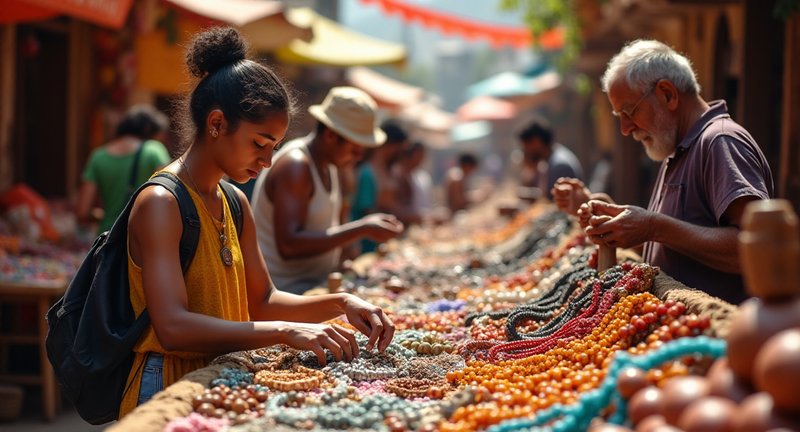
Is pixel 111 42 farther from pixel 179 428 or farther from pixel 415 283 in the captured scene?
pixel 179 428

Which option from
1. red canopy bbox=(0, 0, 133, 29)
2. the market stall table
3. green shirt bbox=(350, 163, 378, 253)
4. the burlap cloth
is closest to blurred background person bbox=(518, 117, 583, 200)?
green shirt bbox=(350, 163, 378, 253)

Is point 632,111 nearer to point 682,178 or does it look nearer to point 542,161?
point 682,178

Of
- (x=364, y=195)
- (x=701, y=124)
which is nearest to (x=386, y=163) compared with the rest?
(x=364, y=195)

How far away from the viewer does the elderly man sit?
3.48m

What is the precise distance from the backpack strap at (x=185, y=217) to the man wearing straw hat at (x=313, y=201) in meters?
2.03

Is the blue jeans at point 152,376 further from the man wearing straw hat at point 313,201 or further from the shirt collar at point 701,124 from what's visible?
the shirt collar at point 701,124

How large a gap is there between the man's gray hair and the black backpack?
1926 millimetres

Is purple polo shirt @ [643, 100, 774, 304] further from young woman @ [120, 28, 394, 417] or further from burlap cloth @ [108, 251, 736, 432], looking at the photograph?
young woman @ [120, 28, 394, 417]

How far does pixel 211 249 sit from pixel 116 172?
13.5 feet

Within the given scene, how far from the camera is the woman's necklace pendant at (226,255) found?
313 centimetres

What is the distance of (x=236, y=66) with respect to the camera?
3.17 metres

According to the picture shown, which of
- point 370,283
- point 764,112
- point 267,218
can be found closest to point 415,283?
point 370,283

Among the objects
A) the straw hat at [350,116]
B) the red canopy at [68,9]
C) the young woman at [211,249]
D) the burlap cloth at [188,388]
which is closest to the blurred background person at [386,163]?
the red canopy at [68,9]

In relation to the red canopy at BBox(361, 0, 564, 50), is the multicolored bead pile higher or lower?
lower
